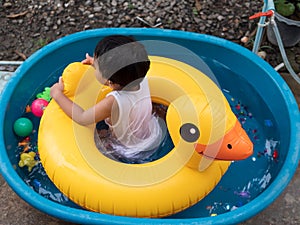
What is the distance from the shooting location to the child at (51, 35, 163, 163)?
1.74 metres

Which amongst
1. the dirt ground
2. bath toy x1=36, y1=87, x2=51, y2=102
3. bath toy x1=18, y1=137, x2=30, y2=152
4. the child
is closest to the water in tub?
bath toy x1=18, y1=137, x2=30, y2=152

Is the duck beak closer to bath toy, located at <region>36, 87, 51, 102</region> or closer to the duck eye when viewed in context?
the duck eye

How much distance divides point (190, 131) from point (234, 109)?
692mm

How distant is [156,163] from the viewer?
1912 millimetres

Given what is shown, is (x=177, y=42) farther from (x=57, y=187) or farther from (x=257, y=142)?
(x=57, y=187)

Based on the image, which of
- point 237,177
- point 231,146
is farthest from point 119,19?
point 231,146

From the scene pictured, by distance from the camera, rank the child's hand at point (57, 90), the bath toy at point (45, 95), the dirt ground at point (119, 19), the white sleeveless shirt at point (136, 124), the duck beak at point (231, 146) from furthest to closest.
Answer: the dirt ground at point (119, 19) → the bath toy at point (45, 95) → the child's hand at point (57, 90) → the white sleeveless shirt at point (136, 124) → the duck beak at point (231, 146)

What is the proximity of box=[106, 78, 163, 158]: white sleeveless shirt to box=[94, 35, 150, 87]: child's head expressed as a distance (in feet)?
0.22

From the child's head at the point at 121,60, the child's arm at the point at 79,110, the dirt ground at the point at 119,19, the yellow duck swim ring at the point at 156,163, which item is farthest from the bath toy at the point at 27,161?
the dirt ground at the point at 119,19

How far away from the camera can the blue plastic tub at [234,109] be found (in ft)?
6.02

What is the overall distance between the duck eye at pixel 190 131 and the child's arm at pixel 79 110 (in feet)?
1.02

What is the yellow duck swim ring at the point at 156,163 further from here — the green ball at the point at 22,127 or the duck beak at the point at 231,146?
the green ball at the point at 22,127

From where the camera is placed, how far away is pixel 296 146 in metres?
1.97

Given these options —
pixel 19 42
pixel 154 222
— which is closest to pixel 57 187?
pixel 154 222
